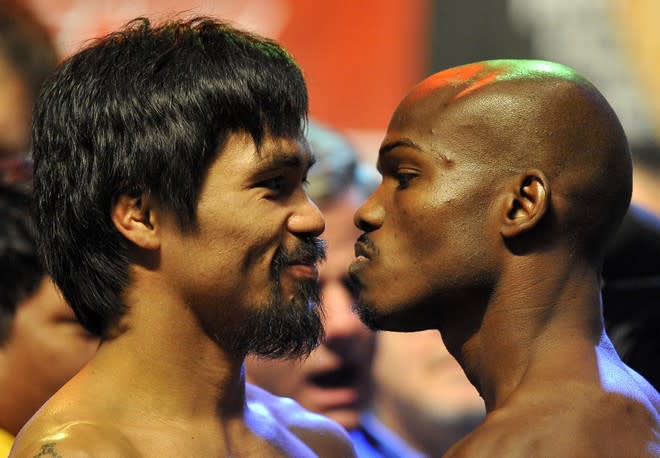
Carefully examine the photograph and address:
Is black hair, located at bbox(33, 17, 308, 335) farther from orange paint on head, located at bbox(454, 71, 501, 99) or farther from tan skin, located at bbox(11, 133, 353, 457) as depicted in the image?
orange paint on head, located at bbox(454, 71, 501, 99)

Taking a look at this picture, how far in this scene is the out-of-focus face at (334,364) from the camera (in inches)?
149

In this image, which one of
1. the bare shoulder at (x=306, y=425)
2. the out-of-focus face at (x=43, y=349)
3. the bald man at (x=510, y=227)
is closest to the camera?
the bald man at (x=510, y=227)

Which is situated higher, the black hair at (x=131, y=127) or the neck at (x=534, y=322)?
the black hair at (x=131, y=127)

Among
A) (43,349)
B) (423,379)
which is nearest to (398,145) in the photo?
(43,349)

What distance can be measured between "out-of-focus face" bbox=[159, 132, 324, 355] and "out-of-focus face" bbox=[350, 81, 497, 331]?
151mm

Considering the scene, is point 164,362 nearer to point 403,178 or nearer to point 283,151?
point 283,151

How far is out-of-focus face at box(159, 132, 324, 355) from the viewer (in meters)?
2.26

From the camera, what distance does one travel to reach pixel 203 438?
2.26 meters

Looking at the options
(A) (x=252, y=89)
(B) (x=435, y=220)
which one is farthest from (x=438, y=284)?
(A) (x=252, y=89)

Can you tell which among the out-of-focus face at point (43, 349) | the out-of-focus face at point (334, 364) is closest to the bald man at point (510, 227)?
the out-of-focus face at point (43, 349)

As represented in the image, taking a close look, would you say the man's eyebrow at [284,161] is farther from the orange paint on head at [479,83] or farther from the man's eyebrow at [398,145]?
the orange paint on head at [479,83]

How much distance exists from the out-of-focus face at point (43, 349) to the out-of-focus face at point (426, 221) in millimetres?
1132

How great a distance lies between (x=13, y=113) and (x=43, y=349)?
180 cm

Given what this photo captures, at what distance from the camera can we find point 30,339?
3.14 m
